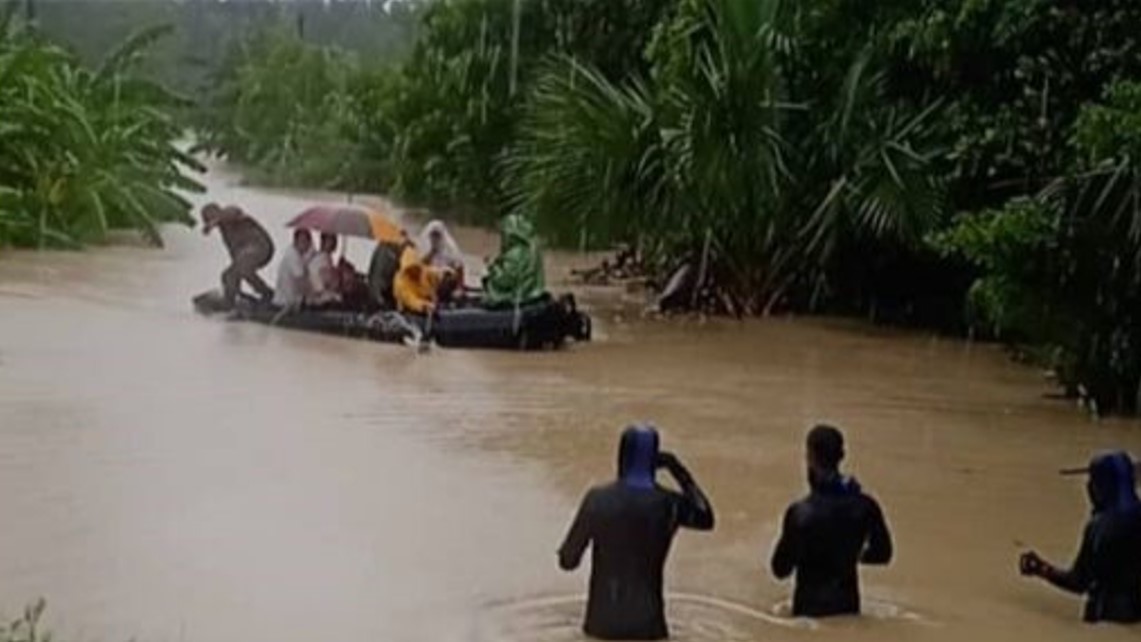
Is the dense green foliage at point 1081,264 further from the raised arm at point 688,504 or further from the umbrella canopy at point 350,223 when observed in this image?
the raised arm at point 688,504

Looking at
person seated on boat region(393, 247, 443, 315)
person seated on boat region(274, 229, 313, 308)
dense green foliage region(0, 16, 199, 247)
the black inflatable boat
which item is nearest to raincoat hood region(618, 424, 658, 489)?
the black inflatable boat

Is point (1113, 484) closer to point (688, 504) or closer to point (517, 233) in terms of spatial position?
point (688, 504)

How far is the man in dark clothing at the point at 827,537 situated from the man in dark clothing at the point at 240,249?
11.6 m

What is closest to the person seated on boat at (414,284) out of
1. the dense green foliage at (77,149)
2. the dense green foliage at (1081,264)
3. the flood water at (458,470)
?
the flood water at (458,470)

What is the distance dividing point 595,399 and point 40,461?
4.86 metres

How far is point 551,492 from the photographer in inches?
464

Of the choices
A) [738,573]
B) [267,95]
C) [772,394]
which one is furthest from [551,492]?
[267,95]

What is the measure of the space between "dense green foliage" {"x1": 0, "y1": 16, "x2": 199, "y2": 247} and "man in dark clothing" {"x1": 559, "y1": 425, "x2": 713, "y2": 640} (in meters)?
18.2

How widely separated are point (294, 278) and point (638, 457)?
444 inches

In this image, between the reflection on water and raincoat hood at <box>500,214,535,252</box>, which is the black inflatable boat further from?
the reflection on water

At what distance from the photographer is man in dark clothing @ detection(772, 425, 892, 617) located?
27.8 ft

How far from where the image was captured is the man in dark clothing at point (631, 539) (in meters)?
8.05

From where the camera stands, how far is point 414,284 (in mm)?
18484

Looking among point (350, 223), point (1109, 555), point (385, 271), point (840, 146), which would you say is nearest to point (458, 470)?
point (1109, 555)
